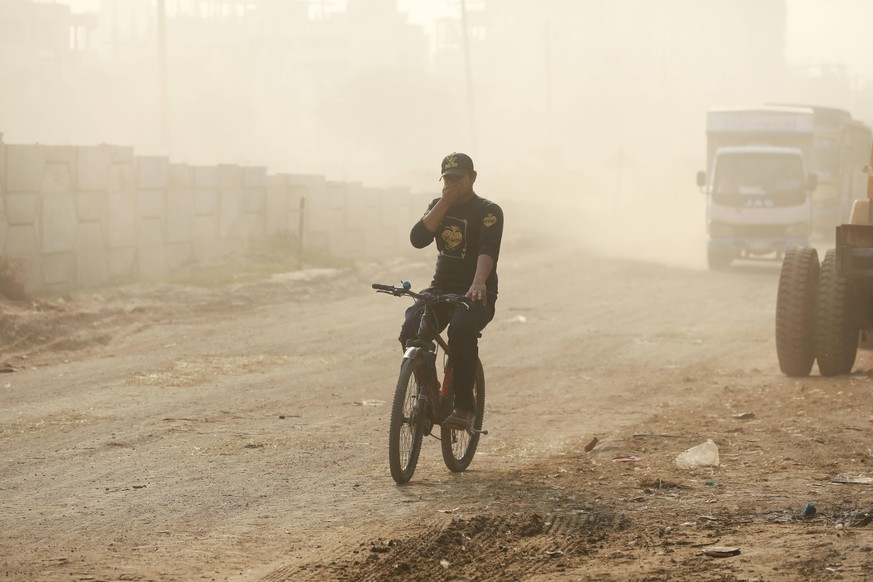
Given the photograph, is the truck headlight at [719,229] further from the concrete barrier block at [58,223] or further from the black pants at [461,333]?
the black pants at [461,333]

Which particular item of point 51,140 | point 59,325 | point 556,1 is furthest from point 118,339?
point 556,1

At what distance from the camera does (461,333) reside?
680 cm

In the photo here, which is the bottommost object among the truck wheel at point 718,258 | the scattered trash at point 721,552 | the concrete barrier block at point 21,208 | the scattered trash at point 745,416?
the truck wheel at point 718,258

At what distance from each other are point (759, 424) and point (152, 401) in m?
4.94

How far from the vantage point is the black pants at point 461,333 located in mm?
6766

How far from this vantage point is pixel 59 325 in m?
15.0

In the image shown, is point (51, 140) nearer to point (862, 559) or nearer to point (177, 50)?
point (177, 50)

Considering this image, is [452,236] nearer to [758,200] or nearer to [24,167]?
[24,167]

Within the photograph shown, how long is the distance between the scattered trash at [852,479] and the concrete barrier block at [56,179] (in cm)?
1370

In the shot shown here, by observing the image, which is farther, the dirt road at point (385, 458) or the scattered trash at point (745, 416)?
the scattered trash at point (745, 416)

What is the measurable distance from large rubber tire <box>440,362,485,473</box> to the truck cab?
61.2 feet

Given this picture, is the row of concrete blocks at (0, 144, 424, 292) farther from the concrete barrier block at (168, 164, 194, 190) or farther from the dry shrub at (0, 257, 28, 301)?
the dry shrub at (0, 257, 28, 301)

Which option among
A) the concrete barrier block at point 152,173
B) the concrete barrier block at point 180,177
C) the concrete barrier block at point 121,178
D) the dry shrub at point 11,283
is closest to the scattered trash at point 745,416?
the dry shrub at point 11,283

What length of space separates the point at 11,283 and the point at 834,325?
34.4ft
